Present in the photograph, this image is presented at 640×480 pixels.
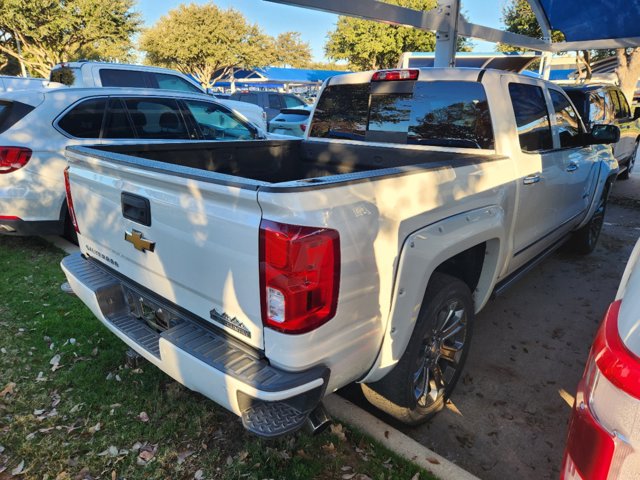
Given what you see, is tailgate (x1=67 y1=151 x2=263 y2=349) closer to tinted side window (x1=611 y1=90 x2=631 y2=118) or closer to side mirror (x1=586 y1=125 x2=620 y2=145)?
side mirror (x1=586 y1=125 x2=620 y2=145)

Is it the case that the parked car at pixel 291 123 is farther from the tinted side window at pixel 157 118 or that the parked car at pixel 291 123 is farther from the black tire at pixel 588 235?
the black tire at pixel 588 235

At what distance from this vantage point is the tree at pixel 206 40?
107 ft

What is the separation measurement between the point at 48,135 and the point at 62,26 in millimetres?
21779

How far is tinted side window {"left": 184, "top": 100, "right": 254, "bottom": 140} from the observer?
6.07 m

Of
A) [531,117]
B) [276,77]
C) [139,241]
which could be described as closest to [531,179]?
[531,117]

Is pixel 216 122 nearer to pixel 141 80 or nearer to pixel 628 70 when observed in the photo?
pixel 141 80

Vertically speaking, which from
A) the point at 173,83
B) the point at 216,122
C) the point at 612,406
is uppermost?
the point at 173,83

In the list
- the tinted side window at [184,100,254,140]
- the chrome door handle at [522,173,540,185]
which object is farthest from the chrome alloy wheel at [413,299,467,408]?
the tinted side window at [184,100,254,140]

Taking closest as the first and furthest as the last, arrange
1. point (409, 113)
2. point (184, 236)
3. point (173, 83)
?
point (184, 236)
point (409, 113)
point (173, 83)

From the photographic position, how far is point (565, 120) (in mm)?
4035

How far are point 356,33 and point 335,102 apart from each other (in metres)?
33.0

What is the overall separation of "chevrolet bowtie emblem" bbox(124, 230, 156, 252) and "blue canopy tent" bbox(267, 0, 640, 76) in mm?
2855

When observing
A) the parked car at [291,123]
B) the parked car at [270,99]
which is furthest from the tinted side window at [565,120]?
the parked car at [270,99]

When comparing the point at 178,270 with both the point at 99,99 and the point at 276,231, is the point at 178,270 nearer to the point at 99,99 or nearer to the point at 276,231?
the point at 276,231
